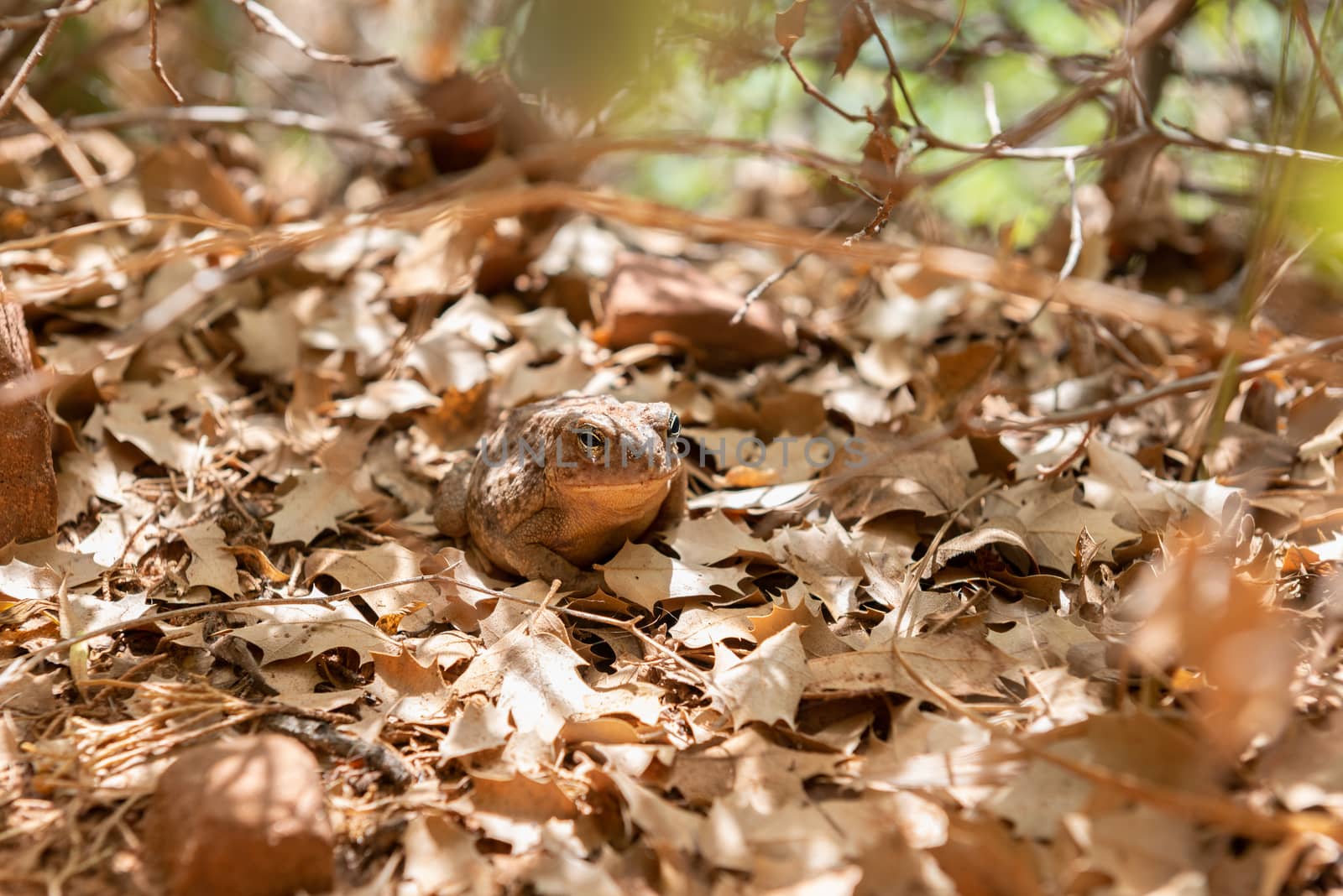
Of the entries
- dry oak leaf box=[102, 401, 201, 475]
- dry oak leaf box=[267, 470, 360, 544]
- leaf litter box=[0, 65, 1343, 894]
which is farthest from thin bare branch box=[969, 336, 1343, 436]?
dry oak leaf box=[102, 401, 201, 475]

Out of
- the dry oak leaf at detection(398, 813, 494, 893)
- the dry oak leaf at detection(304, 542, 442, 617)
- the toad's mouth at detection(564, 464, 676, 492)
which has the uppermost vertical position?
the toad's mouth at detection(564, 464, 676, 492)

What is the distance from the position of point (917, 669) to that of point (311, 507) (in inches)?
86.2

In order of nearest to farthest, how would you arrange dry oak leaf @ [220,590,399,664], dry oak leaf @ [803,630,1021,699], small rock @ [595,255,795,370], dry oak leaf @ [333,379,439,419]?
dry oak leaf @ [803,630,1021,699] < dry oak leaf @ [220,590,399,664] < dry oak leaf @ [333,379,439,419] < small rock @ [595,255,795,370]

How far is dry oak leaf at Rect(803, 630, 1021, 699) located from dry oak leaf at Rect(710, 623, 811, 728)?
0.16ft

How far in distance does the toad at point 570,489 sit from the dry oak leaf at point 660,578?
0.51ft

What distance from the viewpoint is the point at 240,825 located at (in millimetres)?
1820

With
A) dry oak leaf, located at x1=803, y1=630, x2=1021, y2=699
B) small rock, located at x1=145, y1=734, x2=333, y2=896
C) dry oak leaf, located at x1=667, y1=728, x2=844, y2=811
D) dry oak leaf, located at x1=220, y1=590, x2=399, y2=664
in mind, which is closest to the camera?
small rock, located at x1=145, y1=734, x2=333, y2=896

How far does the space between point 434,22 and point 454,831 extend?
16.6 ft

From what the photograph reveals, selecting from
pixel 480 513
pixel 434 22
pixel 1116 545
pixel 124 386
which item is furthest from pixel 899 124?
pixel 434 22

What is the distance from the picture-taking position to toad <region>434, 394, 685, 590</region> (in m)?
2.95

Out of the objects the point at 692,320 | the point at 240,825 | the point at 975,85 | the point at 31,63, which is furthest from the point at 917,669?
the point at 975,85

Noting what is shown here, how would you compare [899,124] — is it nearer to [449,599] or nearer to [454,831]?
[449,599]

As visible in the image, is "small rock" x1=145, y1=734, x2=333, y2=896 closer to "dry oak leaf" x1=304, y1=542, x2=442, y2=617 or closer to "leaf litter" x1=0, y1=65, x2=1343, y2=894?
"leaf litter" x1=0, y1=65, x2=1343, y2=894

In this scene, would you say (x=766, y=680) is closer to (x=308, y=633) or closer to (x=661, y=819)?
(x=661, y=819)
